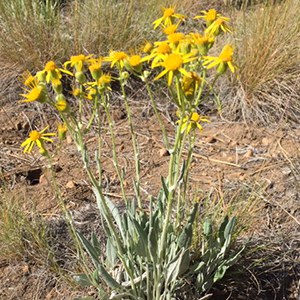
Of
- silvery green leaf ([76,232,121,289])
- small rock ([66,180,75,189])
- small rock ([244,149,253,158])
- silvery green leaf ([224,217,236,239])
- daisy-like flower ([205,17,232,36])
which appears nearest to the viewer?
daisy-like flower ([205,17,232,36])

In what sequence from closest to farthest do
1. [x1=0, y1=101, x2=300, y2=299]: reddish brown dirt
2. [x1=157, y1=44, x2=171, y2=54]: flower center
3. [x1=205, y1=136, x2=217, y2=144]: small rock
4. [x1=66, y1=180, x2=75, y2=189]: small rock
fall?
[x1=157, y1=44, x2=171, y2=54]: flower center
[x1=0, y1=101, x2=300, y2=299]: reddish brown dirt
[x1=66, y1=180, x2=75, y2=189]: small rock
[x1=205, y1=136, x2=217, y2=144]: small rock

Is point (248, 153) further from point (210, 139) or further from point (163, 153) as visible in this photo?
point (163, 153)

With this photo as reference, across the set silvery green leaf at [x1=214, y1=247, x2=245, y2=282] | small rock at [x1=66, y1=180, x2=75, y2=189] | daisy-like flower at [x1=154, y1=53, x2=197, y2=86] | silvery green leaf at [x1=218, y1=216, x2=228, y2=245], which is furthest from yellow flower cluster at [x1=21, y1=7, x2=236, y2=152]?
small rock at [x1=66, y1=180, x2=75, y2=189]

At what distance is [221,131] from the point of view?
283cm

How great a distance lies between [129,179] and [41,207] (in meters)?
0.45

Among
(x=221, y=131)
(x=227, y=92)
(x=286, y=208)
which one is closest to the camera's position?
(x=286, y=208)

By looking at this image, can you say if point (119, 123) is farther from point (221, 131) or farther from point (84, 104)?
point (221, 131)

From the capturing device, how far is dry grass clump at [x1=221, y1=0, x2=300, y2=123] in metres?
2.90

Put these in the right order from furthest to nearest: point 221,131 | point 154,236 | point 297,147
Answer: point 221,131 → point 297,147 → point 154,236

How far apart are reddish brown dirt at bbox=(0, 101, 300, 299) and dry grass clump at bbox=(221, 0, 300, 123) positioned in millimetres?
126

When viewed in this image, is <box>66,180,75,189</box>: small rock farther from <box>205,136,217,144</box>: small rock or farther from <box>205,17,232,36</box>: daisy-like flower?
<box>205,17,232,36</box>: daisy-like flower

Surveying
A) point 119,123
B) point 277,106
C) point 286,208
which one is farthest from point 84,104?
point 286,208

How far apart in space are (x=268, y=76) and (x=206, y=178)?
2.82ft

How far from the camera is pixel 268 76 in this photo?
9.64 feet
